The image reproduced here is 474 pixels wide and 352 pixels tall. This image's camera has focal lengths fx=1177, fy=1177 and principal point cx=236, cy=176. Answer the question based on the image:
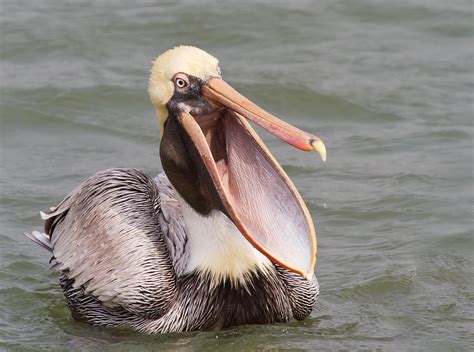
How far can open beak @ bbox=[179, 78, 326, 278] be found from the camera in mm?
6539

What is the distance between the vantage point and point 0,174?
1033cm

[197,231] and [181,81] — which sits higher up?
[181,81]

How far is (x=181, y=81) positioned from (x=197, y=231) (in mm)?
917

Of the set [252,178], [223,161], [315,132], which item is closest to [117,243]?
[223,161]

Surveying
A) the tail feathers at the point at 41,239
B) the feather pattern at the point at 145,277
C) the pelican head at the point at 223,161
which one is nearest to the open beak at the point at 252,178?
the pelican head at the point at 223,161

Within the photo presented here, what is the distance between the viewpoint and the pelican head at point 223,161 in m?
6.62

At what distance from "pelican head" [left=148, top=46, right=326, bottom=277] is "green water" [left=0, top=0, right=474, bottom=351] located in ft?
2.67

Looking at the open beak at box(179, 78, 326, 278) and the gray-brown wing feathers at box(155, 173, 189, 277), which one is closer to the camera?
the open beak at box(179, 78, 326, 278)

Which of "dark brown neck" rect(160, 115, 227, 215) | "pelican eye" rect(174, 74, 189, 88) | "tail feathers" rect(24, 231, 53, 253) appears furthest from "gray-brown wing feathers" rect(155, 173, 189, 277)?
"tail feathers" rect(24, 231, 53, 253)

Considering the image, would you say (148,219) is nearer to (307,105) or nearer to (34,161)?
(34,161)

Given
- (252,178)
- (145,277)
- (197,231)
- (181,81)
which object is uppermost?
(181,81)

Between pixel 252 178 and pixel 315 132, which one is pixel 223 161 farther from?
pixel 315 132

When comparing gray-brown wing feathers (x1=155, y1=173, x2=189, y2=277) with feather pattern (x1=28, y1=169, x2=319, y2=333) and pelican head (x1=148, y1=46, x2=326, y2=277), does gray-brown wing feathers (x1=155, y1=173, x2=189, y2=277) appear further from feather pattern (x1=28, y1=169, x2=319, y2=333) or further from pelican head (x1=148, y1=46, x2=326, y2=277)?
pelican head (x1=148, y1=46, x2=326, y2=277)

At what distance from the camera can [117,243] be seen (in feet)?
24.0
